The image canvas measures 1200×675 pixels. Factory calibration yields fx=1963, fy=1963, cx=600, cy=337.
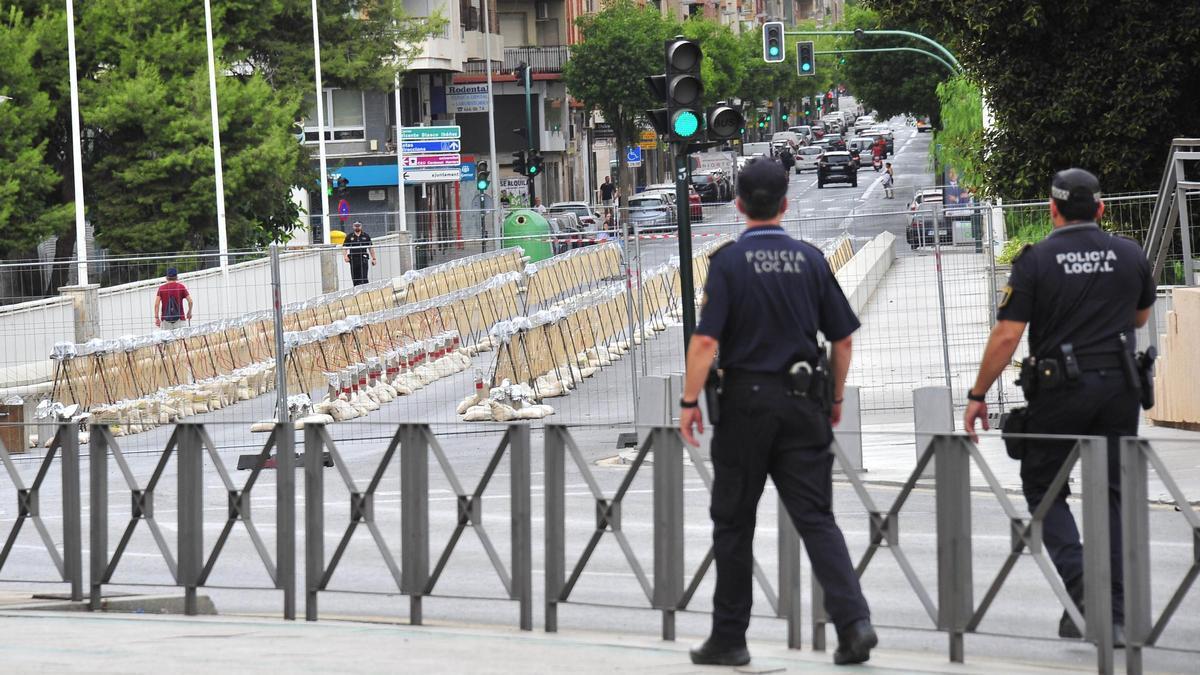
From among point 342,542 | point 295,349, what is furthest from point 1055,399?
point 295,349

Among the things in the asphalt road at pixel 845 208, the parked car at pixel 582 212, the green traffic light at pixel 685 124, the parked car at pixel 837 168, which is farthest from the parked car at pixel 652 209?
the green traffic light at pixel 685 124

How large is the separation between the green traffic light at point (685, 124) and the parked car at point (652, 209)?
1590 inches

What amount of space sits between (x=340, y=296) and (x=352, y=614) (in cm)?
1664

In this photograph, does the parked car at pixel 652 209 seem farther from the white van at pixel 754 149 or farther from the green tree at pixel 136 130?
the white van at pixel 754 149

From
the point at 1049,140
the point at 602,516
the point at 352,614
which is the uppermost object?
the point at 1049,140

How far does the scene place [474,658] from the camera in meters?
7.20

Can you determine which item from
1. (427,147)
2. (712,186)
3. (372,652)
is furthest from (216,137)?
(712,186)

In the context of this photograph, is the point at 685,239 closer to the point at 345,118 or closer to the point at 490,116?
the point at 345,118

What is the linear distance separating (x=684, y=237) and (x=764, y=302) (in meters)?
9.46

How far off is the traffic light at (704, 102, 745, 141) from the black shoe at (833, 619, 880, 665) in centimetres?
981

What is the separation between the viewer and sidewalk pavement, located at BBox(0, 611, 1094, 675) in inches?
275

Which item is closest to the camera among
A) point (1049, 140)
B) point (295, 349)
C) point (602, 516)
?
point (602, 516)

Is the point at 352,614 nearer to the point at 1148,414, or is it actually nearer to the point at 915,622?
the point at 915,622

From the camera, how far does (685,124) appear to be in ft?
53.7
